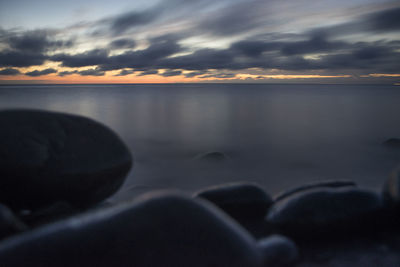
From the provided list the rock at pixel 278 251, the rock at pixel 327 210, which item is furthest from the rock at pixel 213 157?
the rock at pixel 278 251

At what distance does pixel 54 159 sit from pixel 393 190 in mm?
3051

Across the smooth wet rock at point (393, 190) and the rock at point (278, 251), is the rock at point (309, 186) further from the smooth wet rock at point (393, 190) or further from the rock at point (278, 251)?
the rock at point (278, 251)

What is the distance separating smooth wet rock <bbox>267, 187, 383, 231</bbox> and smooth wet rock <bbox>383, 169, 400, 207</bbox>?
0.06 metres

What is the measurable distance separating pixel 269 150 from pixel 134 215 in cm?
638

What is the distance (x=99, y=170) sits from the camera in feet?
9.76

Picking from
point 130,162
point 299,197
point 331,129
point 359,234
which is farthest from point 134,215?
point 331,129

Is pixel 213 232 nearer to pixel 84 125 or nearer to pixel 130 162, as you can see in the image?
pixel 130 162

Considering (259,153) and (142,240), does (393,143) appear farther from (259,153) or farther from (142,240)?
(142,240)

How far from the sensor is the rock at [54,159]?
274 centimetres

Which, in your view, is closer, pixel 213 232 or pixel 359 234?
pixel 213 232

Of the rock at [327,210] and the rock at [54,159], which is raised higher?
the rock at [54,159]

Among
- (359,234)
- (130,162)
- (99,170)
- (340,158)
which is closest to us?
(359,234)

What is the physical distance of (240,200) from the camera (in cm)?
280

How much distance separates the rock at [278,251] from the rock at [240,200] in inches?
29.2
